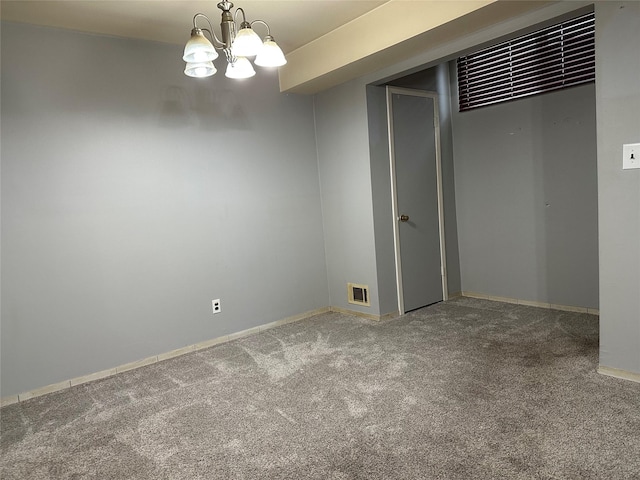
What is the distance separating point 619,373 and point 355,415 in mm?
1500

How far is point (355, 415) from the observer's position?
2.39 metres

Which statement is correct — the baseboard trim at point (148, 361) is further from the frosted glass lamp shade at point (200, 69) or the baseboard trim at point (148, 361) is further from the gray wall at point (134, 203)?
the frosted glass lamp shade at point (200, 69)

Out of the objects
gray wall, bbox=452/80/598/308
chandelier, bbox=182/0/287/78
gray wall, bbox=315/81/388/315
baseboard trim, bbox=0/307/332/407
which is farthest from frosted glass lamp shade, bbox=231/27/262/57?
gray wall, bbox=452/80/598/308

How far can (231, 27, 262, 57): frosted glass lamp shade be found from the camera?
7.42 ft

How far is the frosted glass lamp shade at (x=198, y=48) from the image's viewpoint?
2285mm

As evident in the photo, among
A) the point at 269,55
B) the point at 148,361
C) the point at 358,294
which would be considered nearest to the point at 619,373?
the point at 358,294

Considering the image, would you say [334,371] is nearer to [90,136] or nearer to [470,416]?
[470,416]

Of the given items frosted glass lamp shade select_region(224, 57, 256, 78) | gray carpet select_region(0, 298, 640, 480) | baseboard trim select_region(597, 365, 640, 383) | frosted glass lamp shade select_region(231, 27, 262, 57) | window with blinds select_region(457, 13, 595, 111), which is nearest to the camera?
gray carpet select_region(0, 298, 640, 480)

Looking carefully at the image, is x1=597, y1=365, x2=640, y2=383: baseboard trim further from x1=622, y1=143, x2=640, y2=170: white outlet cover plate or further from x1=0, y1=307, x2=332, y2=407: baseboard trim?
x1=0, y1=307, x2=332, y2=407: baseboard trim

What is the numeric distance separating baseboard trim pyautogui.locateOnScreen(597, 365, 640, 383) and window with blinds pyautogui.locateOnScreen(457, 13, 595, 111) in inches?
87.4

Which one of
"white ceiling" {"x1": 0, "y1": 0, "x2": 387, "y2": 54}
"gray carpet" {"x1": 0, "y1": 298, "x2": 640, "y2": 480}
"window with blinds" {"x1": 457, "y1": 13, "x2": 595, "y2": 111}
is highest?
"white ceiling" {"x1": 0, "y1": 0, "x2": 387, "y2": 54}

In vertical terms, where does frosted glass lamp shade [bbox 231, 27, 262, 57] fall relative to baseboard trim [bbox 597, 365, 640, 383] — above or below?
above

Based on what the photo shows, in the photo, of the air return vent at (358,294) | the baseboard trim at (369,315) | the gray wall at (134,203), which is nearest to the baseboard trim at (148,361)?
the gray wall at (134,203)

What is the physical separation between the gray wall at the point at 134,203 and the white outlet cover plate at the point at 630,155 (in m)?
2.53
